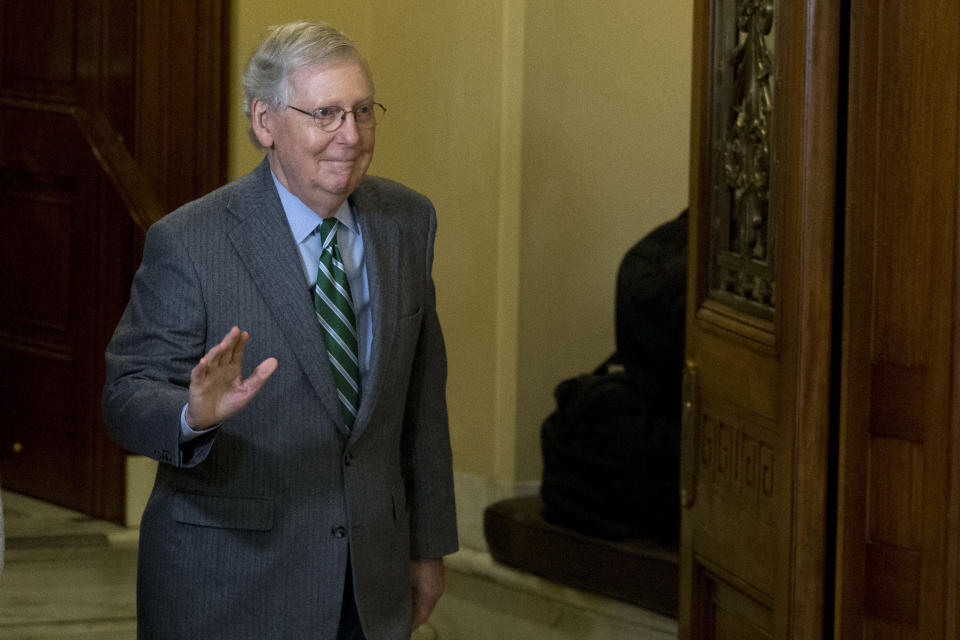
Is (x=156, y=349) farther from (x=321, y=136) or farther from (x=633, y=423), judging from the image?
(x=633, y=423)

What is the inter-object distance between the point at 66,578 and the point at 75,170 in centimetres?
145

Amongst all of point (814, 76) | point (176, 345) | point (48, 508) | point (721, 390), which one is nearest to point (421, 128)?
point (48, 508)

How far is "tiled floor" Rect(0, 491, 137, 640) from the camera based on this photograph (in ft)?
13.1

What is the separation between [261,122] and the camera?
7.15ft

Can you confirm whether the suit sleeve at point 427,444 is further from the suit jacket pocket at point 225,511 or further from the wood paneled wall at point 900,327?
the wood paneled wall at point 900,327

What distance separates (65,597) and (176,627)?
7.14ft

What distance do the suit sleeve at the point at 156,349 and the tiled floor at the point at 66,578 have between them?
2.02 meters

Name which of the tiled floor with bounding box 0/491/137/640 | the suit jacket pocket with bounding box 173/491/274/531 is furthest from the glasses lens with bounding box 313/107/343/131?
the tiled floor with bounding box 0/491/137/640

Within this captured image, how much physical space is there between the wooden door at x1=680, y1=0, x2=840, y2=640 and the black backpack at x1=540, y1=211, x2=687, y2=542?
44.2 inches

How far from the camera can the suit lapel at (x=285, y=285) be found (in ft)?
7.02

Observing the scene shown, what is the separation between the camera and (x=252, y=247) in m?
2.16

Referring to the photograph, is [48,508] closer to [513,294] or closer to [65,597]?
[65,597]

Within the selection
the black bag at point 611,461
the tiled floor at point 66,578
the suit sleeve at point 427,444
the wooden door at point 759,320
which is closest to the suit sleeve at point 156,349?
the suit sleeve at point 427,444

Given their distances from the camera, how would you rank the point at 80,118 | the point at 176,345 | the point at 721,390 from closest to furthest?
the point at 176,345 → the point at 721,390 → the point at 80,118
